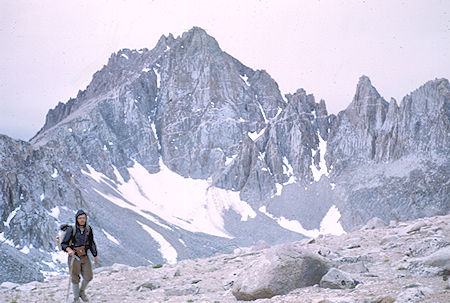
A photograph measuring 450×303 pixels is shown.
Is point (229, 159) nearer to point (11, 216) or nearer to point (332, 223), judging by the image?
point (332, 223)

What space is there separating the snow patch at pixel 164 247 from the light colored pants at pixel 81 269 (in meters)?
95.2

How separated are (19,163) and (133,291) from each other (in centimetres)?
8571

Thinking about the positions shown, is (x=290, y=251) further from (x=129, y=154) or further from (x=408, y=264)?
(x=129, y=154)

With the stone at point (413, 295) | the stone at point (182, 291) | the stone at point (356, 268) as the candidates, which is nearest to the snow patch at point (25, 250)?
the stone at point (182, 291)

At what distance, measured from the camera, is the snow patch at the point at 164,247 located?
10862 centimetres

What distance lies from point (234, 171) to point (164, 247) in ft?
226

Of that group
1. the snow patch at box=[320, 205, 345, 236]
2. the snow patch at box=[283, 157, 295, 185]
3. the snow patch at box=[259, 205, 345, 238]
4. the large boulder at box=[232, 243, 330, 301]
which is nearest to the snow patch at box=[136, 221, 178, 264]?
the snow patch at box=[259, 205, 345, 238]

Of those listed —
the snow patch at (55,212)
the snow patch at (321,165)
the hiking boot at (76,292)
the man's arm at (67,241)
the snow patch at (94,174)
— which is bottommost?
the hiking boot at (76,292)

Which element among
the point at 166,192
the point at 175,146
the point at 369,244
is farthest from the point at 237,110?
the point at 369,244

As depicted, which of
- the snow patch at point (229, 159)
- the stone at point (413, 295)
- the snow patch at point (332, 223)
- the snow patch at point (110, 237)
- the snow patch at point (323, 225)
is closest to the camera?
the stone at point (413, 295)

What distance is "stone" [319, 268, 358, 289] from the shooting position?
12023 mm

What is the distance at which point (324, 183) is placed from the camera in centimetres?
17000

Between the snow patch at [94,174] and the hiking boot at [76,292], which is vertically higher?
the snow patch at [94,174]

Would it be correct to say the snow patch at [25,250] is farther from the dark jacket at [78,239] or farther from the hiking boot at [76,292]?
the dark jacket at [78,239]
